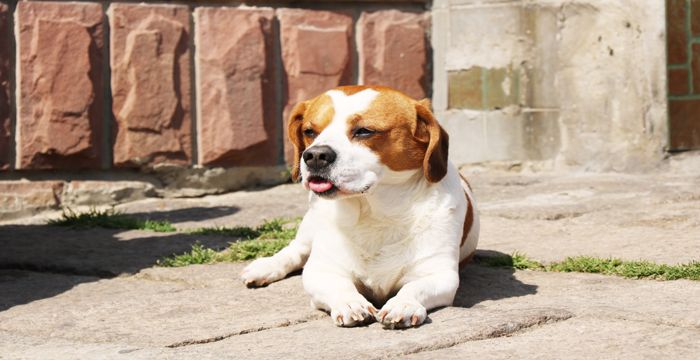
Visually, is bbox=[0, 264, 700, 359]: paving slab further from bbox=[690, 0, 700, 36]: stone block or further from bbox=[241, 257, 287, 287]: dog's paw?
bbox=[690, 0, 700, 36]: stone block

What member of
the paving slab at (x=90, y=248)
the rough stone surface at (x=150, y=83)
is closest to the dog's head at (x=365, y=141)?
the paving slab at (x=90, y=248)

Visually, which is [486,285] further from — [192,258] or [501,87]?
[501,87]

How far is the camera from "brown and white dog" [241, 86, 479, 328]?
11.2ft

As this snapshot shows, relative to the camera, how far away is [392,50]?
24.4 ft

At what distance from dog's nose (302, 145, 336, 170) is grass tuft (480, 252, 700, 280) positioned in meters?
1.25

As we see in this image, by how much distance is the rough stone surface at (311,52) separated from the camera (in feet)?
23.7

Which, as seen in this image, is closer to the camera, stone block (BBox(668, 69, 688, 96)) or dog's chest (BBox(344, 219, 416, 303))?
dog's chest (BBox(344, 219, 416, 303))

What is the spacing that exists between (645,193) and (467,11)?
1.98m

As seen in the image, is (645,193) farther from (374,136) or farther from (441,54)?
(374,136)

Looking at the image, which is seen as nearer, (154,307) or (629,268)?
(154,307)

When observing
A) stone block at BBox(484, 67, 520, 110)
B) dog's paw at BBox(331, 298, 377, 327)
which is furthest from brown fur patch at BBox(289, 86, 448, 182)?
stone block at BBox(484, 67, 520, 110)

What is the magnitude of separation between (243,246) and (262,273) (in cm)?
76

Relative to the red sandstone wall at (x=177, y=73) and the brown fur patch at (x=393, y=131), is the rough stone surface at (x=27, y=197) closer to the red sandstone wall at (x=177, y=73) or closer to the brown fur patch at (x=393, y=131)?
the red sandstone wall at (x=177, y=73)

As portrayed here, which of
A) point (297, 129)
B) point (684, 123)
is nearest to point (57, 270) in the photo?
point (297, 129)
